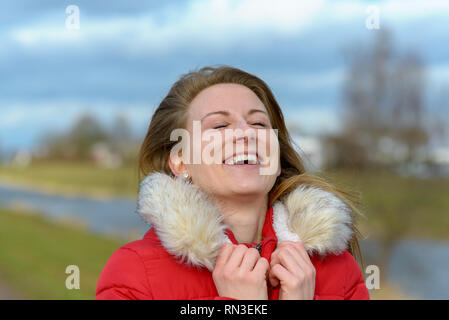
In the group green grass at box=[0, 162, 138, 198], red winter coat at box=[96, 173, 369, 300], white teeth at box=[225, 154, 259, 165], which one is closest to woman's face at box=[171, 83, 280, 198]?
white teeth at box=[225, 154, 259, 165]

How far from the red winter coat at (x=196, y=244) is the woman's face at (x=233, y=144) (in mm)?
102

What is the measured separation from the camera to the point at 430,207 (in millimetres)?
13148

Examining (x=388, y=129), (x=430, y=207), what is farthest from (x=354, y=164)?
(x=430, y=207)

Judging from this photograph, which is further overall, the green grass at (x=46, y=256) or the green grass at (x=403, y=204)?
the green grass at (x=403, y=204)

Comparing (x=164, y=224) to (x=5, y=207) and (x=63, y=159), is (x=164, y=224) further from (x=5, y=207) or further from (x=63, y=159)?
(x=63, y=159)

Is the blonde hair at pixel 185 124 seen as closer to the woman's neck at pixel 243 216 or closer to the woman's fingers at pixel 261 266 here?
the woman's neck at pixel 243 216

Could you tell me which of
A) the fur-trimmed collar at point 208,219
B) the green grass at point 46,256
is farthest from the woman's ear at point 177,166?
the green grass at point 46,256

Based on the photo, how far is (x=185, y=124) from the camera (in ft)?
7.33

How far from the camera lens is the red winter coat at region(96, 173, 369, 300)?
5.81 ft

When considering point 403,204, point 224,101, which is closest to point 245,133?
point 224,101

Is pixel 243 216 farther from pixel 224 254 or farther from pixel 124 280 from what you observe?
pixel 124 280

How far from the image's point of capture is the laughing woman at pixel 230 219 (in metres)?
1.75

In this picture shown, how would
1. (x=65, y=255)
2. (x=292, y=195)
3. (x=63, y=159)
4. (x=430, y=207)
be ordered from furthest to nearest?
(x=63, y=159) < (x=430, y=207) < (x=65, y=255) < (x=292, y=195)
